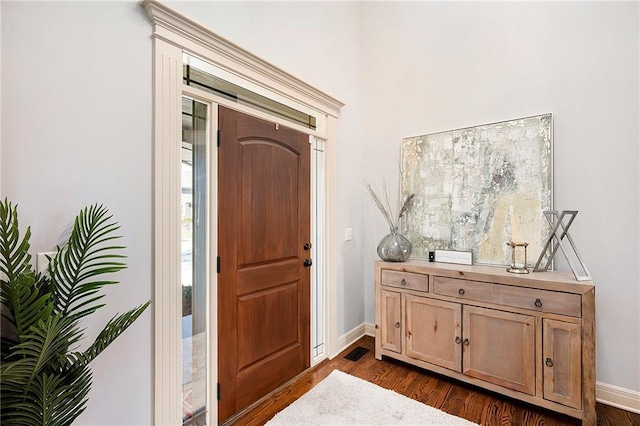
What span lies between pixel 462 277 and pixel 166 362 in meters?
2.04

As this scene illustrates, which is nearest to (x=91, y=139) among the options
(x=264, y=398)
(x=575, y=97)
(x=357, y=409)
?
(x=264, y=398)

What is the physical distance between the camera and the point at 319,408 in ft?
6.52

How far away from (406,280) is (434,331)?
17.4 inches

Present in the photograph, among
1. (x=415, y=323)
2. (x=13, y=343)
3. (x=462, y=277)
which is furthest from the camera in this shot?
(x=415, y=323)

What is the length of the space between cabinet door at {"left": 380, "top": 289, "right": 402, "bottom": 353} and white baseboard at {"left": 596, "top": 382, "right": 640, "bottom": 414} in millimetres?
1381

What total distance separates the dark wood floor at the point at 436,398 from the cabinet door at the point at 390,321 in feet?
0.62

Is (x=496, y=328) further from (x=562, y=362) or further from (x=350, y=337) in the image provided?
(x=350, y=337)

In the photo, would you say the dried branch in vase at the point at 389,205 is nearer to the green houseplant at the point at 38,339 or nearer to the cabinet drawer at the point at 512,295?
the cabinet drawer at the point at 512,295

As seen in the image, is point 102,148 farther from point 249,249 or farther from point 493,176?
point 493,176

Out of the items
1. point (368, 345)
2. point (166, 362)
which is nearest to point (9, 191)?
point (166, 362)

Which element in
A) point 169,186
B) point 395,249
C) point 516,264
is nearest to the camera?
point 169,186

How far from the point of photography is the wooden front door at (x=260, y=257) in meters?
1.91

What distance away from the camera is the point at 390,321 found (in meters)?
2.60

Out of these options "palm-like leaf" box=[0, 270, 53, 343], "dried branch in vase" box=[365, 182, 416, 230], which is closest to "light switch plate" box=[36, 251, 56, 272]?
"palm-like leaf" box=[0, 270, 53, 343]
